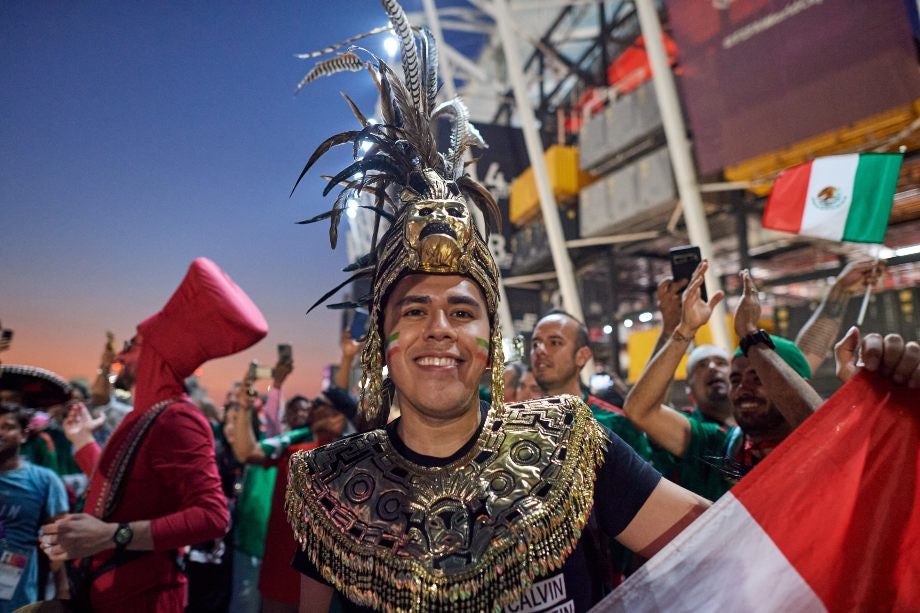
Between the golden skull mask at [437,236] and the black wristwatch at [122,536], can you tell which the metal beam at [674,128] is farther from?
the black wristwatch at [122,536]

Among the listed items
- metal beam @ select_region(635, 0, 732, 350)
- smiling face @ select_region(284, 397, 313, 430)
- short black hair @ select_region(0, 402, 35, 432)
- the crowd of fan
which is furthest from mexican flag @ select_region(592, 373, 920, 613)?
metal beam @ select_region(635, 0, 732, 350)

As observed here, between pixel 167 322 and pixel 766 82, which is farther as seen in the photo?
pixel 766 82

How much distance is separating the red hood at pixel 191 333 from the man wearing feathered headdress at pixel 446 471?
1.45 m

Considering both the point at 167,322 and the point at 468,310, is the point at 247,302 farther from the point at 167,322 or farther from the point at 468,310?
the point at 468,310

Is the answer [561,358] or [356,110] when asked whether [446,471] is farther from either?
[561,358]

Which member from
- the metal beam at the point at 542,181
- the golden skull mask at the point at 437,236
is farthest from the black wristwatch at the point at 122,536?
the metal beam at the point at 542,181

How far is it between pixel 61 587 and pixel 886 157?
6563 mm

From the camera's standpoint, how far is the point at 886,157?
422cm

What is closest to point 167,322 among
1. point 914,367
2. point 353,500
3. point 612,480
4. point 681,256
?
point 353,500

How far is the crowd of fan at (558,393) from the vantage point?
2.37m

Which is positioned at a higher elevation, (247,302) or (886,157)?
(886,157)

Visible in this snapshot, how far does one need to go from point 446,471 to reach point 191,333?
1.98 meters

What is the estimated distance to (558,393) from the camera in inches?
134

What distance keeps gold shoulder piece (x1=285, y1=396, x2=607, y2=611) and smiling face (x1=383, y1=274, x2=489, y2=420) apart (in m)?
0.18
